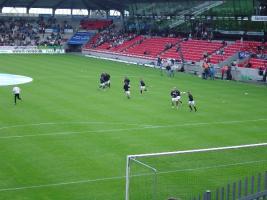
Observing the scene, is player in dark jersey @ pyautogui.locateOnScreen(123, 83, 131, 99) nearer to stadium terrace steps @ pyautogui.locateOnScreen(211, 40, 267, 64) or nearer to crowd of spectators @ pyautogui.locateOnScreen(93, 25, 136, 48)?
stadium terrace steps @ pyautogui.locateOnScreen(211, 40, 267, 64)

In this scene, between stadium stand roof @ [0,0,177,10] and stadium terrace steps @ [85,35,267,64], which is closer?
stadium terrace steps @ [85,35,267,64]

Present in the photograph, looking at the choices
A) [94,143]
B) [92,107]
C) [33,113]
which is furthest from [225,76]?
[94,143]

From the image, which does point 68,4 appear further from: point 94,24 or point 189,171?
point 189,171

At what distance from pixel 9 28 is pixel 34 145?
7184 centimetres

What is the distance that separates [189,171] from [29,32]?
76.9 metres

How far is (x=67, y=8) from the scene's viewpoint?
97.4 meters

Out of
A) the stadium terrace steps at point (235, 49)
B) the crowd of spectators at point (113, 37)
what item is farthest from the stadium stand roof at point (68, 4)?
the stadium terrace steps at point (235, 49)

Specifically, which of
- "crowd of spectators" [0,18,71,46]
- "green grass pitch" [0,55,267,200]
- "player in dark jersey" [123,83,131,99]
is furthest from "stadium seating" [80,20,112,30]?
"player in dark jersey" [123,83,131,99]

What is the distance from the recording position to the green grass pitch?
60.0 feet

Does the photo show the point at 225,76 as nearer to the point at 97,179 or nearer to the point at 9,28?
the point at 97,179

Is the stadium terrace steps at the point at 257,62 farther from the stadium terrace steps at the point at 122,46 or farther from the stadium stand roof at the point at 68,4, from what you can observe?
the stadium stand roof at the point at 68,4

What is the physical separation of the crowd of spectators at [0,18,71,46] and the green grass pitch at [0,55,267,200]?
40.6m

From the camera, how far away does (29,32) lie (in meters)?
90.9

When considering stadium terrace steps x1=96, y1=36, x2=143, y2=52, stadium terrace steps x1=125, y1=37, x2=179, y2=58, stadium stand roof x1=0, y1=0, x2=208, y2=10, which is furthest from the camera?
stadium stand roof x1=0, y1=0, x2=208, y2=10
